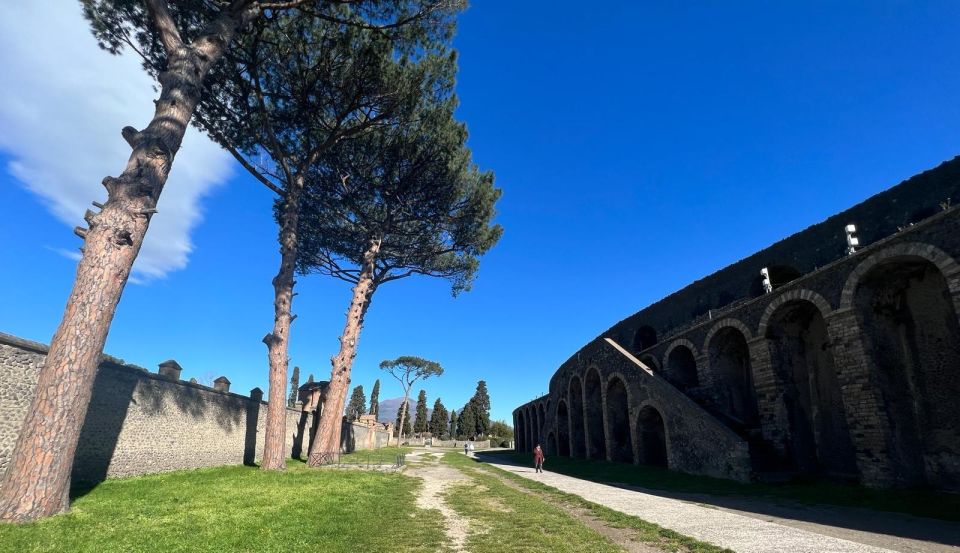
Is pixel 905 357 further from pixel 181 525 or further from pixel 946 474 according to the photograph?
pixel 181 525

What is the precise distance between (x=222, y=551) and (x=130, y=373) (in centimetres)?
907

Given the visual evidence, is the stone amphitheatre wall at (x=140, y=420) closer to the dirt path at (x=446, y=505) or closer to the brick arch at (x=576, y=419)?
the dirt path at (x=446, y=505)

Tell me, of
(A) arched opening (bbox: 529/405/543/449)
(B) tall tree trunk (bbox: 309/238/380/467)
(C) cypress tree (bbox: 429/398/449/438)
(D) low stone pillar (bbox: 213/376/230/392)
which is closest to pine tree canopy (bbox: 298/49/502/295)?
(B) tall tree trunk (bbox: 309/238/380/467)

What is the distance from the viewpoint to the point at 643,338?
28422mm

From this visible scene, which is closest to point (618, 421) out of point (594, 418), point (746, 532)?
point (594, 418)

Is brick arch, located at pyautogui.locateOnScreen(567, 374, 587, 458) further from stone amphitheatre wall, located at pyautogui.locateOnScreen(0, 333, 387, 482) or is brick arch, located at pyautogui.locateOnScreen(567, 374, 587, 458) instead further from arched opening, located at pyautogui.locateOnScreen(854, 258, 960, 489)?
stone amphitheatre wall, located at pyautogui.locateOnScreen(0, 333, 387, 482)

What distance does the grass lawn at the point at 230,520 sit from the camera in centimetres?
564

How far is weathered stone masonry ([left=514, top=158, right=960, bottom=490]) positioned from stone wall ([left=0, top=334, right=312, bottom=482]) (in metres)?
16.6

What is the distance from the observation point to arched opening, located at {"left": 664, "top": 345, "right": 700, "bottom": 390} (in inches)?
786

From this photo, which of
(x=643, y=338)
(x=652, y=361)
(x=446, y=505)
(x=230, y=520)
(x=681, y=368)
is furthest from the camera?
(x=643, y=338)

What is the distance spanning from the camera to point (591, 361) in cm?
2462

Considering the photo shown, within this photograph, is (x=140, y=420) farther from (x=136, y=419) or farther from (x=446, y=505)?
(x=446, y=505)

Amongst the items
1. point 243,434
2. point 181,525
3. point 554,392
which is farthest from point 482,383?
point 181,525

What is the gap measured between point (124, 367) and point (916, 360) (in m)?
20.8
